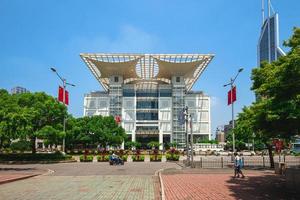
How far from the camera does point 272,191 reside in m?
16.8

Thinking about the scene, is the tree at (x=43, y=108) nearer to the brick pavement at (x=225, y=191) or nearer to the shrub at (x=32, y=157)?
the shrub at (x=32, y=157)

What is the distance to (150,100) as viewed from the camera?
12388cm

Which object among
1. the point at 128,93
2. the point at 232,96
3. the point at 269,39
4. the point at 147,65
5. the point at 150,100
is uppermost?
the point at 269,39

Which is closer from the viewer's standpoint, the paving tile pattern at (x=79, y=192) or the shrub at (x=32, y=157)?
the paving tile pattern at (x=79, y=192)

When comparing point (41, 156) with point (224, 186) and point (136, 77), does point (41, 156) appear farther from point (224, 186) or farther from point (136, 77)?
point (136, 77)

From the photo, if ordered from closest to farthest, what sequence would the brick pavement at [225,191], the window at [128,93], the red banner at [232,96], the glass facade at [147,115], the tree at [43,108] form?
the brick pavement at [225,191] < the red banner at [232,96] < the tree at [43,108] < the window at [128,93] < the glass facade at [147,115]

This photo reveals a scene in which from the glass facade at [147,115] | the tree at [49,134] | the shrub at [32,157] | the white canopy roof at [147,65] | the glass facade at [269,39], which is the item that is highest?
the glass facade at [269,39]

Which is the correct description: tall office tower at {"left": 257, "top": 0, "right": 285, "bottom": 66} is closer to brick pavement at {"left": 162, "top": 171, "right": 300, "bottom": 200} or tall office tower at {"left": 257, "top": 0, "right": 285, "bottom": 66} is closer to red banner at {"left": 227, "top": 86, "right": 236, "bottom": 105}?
red banner at {"left": 227, "top": 86, "right": 236, "bottom": 105}

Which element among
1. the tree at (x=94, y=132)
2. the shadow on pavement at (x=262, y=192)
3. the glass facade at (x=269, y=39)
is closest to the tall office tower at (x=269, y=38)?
the glass facade at (x=269, y=39)

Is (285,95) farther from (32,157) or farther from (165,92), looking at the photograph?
(165,92)

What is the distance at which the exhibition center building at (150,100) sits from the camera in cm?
11575

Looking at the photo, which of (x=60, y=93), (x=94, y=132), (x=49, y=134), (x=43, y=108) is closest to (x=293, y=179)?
(x=60, y=93)

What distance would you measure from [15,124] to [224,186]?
18.6m

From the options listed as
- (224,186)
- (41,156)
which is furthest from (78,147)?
(224,186)
